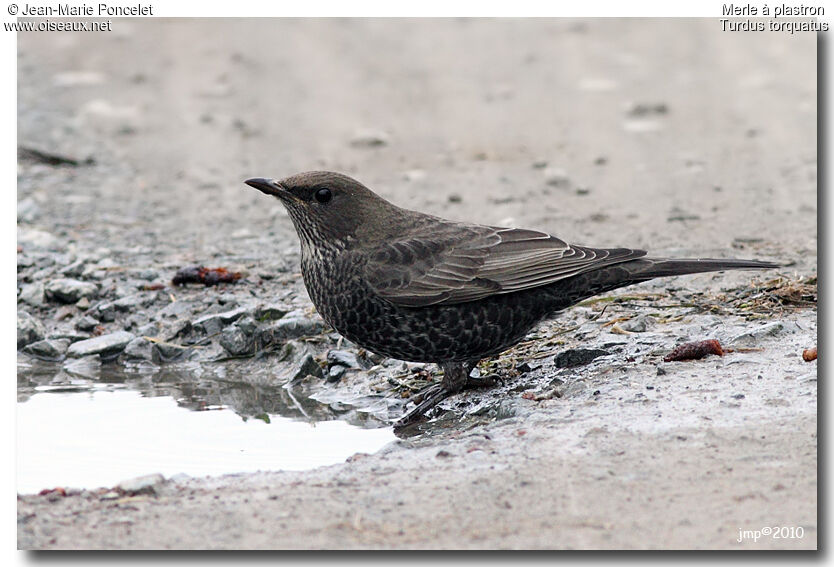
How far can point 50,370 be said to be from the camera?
6855mm

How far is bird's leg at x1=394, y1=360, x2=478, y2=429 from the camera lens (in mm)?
5820

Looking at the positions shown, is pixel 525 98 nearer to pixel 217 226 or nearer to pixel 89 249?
pixel 217 226

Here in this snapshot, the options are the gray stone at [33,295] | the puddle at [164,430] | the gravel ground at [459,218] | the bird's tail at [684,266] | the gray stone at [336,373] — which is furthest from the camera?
the gray stone at [33,295]

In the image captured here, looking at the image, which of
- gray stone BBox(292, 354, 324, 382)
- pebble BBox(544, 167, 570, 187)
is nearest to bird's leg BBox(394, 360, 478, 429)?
gray stone BBox(292, 354, 324, 382)

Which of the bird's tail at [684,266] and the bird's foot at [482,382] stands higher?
the bird's tail at [684,266]

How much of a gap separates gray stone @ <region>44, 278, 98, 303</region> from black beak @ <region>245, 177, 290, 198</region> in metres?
2.22

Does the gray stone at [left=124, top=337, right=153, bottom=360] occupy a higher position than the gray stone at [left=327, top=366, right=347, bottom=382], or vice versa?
the gray stone at [left=124, top=337, right=153, bottom=360]

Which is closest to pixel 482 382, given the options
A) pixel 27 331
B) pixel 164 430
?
pixel 164 430

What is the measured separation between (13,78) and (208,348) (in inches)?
90.9

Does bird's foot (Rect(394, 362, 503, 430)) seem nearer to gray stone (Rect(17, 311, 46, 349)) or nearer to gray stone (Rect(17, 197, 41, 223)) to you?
gray stone (Rect(17, 311, 46, 349))

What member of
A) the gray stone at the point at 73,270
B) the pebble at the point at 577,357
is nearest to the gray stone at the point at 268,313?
the gray stone at the point at 73,270

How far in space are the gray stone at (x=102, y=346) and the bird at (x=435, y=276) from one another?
1.65m

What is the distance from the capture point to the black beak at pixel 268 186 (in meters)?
5.93

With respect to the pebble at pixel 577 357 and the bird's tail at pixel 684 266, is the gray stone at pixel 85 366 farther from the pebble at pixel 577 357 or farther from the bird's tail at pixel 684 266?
the bird's tail at pixel 684 266
